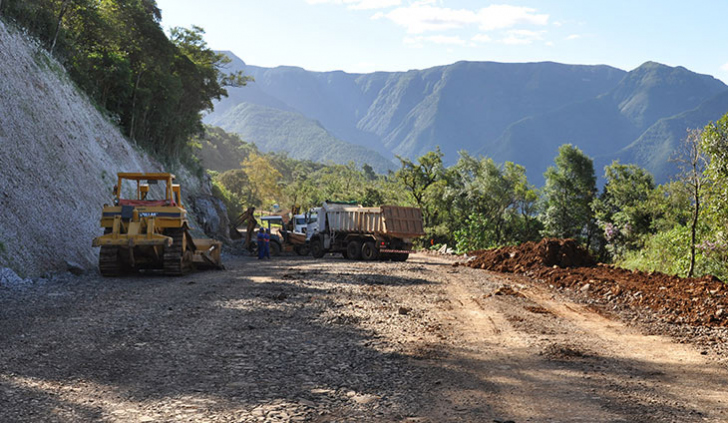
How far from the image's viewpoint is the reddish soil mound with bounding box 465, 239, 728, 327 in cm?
1012

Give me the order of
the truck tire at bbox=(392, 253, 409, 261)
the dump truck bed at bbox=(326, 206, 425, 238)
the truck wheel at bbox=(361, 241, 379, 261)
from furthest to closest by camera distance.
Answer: the truck wheel at bbox=(361, 241, 379, 261) < the truck tire at bbox=(392, 253, 409, 261) < the dump truck bed at bbox=(326, 206, 425, 238)

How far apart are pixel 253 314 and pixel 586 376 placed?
5515 mm

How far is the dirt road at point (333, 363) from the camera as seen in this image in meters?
4.62

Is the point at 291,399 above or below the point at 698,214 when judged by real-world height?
below

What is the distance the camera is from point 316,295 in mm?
12188

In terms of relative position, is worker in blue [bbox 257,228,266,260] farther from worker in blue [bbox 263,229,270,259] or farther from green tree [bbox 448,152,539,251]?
green tree [bbox 448,152,539,251]

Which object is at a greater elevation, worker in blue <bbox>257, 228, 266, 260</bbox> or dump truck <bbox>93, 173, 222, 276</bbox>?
dump truck <bbox>93, 173, 222, 276</bbox>

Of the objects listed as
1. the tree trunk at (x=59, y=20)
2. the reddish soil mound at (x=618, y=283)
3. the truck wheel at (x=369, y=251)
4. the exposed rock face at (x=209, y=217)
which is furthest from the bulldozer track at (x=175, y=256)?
the exposed rock face at (x=209, y=217)

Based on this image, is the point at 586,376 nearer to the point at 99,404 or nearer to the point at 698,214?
the point at 99,404

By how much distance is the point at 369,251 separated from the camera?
26969 millimetres

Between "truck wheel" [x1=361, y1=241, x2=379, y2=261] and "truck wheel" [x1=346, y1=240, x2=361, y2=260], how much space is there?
26cm

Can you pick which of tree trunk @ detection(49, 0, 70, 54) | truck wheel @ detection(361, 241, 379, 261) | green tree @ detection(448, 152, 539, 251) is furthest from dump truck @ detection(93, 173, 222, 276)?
green tree @ detection(448, 152, 539, 251)

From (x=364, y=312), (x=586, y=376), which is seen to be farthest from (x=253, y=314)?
(x=586, y=376)

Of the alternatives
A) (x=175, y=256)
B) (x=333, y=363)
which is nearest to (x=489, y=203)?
(x=175, y=256)
